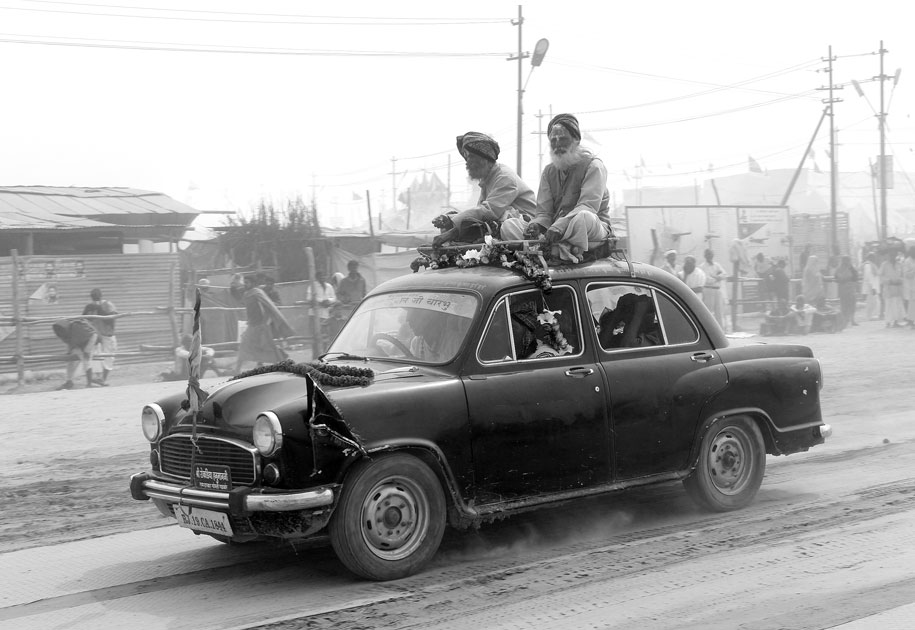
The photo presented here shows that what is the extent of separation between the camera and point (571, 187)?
7645 millimetres

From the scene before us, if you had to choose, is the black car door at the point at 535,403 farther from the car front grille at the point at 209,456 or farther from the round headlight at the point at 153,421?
the round headlight at the point at 153,421

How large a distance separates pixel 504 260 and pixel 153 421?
2.41 m

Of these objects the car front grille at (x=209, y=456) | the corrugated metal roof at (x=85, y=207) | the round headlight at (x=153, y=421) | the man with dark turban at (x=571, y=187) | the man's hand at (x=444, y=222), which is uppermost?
the corrugated metal roof at (x=85, y=207)

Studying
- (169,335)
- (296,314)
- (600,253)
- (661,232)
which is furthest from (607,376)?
(661,232)

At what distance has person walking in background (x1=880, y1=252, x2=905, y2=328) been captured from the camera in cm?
2617

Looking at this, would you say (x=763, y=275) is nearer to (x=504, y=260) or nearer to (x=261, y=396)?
(x=504, y=260)

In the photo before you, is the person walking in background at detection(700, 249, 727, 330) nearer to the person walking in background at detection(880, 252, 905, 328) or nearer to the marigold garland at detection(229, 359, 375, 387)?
the person walking in background at detection(880, 252, 905, 328)

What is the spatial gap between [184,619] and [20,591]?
3.92ft

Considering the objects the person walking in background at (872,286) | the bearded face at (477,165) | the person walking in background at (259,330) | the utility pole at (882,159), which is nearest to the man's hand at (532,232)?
the bearded face at (477,165)

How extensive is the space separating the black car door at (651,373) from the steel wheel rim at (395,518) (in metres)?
1.49

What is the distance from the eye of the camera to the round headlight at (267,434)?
17.2ft

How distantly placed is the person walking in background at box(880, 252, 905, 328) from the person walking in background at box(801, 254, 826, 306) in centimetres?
183

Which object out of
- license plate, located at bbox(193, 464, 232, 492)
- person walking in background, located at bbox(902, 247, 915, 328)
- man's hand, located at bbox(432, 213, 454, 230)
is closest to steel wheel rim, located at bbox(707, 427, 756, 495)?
man's hand, located at bbox(432, 213, 454, 230)

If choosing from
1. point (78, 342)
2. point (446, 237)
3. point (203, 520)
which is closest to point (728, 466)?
point (446, 237)
